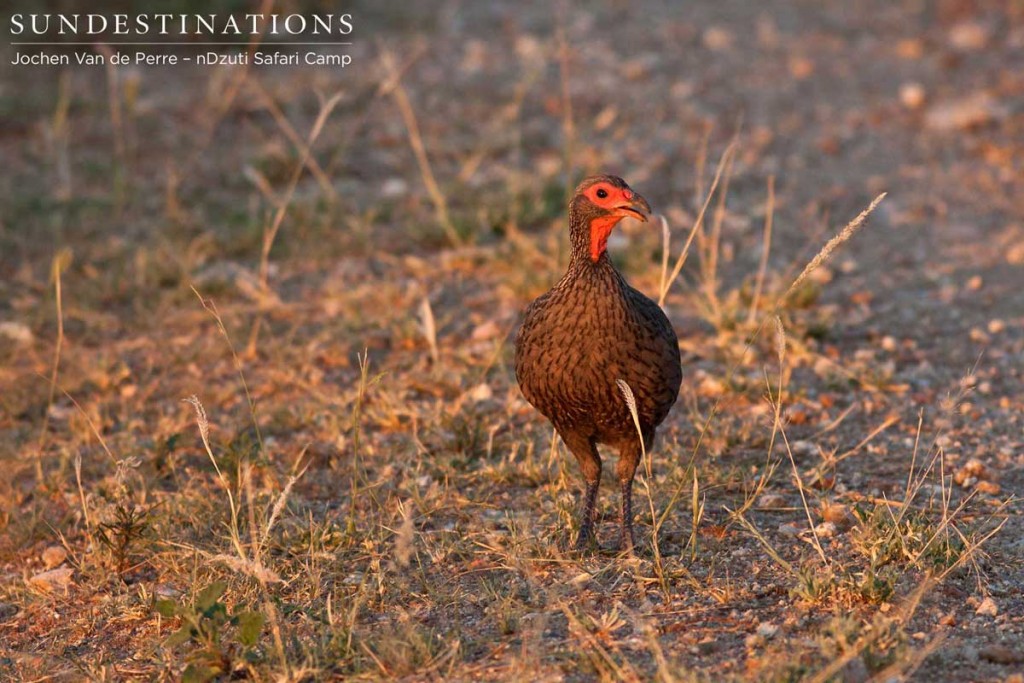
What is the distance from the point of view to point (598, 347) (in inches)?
166

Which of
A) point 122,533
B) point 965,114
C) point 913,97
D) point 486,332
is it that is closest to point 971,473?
point 486,332

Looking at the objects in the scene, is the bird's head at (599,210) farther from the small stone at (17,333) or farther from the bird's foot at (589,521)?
the small stone at (17,333)

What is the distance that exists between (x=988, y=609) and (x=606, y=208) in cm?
172

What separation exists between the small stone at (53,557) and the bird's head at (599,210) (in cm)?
215

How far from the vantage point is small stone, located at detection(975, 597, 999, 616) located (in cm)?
398

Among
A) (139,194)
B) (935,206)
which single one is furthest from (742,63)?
(139,194)

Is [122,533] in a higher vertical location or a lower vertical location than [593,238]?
lower

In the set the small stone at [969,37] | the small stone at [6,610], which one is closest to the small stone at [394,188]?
the small stone at [6,610]

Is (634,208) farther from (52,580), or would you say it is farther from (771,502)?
(52,580)

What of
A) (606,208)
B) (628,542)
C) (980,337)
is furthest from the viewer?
(980,337)

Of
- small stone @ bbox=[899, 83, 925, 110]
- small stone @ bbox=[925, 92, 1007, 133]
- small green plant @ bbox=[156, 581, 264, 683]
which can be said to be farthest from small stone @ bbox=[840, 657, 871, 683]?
small stone @ bbox=[899, 83, 925, 110]

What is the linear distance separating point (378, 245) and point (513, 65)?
3056 mm

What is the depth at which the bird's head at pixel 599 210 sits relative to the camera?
4289mm

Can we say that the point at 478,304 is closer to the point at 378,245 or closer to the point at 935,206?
the point at 378,245
